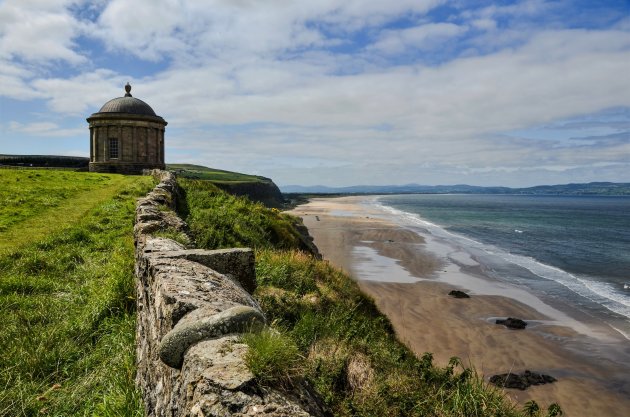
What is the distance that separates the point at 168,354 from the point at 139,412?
150 centimetres

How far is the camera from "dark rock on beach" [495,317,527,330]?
19734 mm

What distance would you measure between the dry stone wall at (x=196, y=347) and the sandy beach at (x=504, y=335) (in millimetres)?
7466

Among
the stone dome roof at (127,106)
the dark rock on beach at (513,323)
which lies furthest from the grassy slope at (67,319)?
the stone dome roof at (127,106)

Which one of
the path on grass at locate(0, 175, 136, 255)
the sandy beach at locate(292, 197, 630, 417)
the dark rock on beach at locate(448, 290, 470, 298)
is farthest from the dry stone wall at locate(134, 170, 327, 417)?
the dark rock on beach at locate(448, 290, 470, 298)

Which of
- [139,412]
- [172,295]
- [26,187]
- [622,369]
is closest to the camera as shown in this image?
[172,295]

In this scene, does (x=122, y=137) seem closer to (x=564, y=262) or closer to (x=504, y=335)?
(x=504, y=335)

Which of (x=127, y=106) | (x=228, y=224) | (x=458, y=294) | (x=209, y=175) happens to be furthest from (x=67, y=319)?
(x=209, y=175)

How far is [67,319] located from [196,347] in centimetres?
443

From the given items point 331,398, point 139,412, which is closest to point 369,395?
point 331,398

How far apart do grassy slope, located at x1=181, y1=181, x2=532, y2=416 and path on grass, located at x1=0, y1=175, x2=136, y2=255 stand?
426 cm

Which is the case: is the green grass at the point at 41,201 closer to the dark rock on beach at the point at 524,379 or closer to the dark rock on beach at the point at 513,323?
the dark rock on beach at the point at 524,379

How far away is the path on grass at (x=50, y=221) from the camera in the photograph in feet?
35.2

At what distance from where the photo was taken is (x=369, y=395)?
5.45 metres

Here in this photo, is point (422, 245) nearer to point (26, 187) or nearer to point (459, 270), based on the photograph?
point (459, 270)
